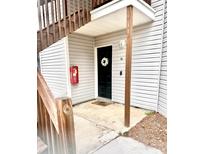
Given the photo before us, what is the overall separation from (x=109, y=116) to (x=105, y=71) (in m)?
1.86

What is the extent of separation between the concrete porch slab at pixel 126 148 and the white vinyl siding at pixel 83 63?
2.59 meters

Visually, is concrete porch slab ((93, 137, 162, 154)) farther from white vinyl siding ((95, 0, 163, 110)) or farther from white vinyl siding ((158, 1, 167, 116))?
white vinyl siding ((95, 0, 163, 110))

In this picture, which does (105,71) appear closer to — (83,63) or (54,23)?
(83,63)

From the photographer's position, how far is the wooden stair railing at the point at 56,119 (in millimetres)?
932

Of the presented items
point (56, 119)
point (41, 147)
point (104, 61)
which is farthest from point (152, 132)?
point (104, 61)


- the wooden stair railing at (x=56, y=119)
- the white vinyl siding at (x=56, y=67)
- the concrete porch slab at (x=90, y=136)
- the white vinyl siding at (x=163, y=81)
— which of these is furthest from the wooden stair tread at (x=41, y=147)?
the white vinyl siding at (x=56, y=67)

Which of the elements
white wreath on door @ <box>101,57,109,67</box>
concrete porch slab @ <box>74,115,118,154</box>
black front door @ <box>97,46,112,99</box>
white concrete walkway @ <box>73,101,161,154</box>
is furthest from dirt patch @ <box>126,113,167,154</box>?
white wreath on door @ <box>101,57,109,67</box>

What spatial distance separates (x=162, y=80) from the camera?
134 inches

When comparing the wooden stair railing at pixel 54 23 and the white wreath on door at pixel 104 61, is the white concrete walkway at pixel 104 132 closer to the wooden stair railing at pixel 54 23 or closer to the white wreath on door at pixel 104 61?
the white wreath on door at pixel 104 61

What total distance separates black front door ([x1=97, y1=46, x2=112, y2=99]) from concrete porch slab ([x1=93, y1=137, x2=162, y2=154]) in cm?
261

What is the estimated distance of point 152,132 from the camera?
2611 mm

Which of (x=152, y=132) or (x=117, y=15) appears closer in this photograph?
(x=152, y=132)
